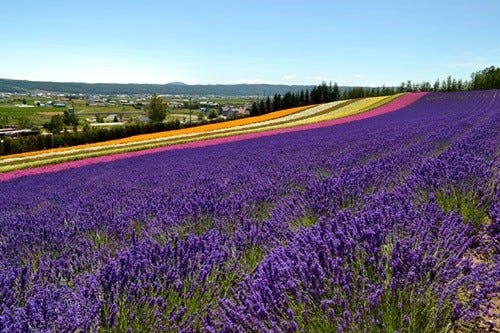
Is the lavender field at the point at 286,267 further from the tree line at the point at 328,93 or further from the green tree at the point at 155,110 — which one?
the green tree at the point at 155,110

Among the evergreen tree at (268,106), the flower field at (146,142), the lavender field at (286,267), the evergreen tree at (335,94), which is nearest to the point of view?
the lavender field at (286,267)

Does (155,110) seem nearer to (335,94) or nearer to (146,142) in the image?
(335,94)

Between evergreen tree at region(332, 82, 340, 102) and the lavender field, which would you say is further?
evergreen tree at region(332, 82, 340, 102)

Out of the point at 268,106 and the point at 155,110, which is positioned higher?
the point at 268,106

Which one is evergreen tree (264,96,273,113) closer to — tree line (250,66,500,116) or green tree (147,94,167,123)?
tree line (250,66,500,116)

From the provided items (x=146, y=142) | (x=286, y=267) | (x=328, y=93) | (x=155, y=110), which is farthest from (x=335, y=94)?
(x=286, y=267)

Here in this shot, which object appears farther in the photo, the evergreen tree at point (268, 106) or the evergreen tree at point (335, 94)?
the evergreen tree at point (335, 94)

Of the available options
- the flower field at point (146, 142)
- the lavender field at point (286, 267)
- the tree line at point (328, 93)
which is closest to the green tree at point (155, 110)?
the tree line at point (328, 93)

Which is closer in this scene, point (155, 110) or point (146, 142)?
point (146, 142)

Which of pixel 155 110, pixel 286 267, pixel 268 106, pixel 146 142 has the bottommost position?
pixel 155 110

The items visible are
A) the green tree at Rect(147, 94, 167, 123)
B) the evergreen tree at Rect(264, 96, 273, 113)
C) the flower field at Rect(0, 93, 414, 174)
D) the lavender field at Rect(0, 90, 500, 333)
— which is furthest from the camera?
the green tree at Rect(147, 94, 167, 123)

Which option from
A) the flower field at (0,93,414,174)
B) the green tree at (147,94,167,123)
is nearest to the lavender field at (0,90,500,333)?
the flower field at (0,93,414,174)

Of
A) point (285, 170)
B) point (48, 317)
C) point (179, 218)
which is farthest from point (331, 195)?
point (285, 170)

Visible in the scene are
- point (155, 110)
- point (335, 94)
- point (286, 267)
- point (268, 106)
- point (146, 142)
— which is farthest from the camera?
point (155, 110)
